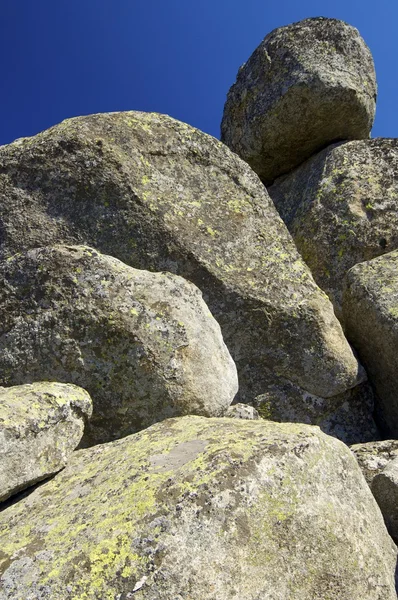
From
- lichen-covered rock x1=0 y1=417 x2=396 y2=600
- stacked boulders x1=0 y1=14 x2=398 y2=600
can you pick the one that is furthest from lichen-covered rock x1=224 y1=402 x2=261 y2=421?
lichen-covered rock x1=0 y1=417 x2=396 y2=600

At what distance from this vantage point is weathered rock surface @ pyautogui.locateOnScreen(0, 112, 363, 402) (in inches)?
353

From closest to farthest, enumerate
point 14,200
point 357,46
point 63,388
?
1. point 63,388
2. point 14,200
3. point 357,46

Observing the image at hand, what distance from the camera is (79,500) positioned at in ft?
16.6

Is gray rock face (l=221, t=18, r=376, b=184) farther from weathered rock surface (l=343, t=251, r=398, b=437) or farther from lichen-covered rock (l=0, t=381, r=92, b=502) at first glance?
lichen-covered rock (l=0, t=381, r=92, b=502)

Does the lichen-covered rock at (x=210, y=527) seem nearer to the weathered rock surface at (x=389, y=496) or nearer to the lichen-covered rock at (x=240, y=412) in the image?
the weathered rock surface at (x=389, y=496)

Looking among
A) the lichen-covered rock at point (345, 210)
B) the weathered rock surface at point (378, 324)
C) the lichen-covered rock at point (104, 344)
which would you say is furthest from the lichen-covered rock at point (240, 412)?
the lichen-covered rock at point (345, 210)

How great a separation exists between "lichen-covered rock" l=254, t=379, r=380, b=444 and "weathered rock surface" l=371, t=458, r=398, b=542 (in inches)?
101

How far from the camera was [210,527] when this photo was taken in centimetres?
440

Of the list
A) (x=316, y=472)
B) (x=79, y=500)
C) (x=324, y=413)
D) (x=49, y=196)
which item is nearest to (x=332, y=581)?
(x=316, y=472)

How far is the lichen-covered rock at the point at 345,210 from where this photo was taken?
11391mm

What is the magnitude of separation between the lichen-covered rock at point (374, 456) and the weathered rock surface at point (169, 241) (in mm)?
1502

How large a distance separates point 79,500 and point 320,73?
36.5ft

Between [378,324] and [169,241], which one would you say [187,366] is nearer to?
[169,241]

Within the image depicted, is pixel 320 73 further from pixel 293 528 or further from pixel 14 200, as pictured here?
pixel 293 528
